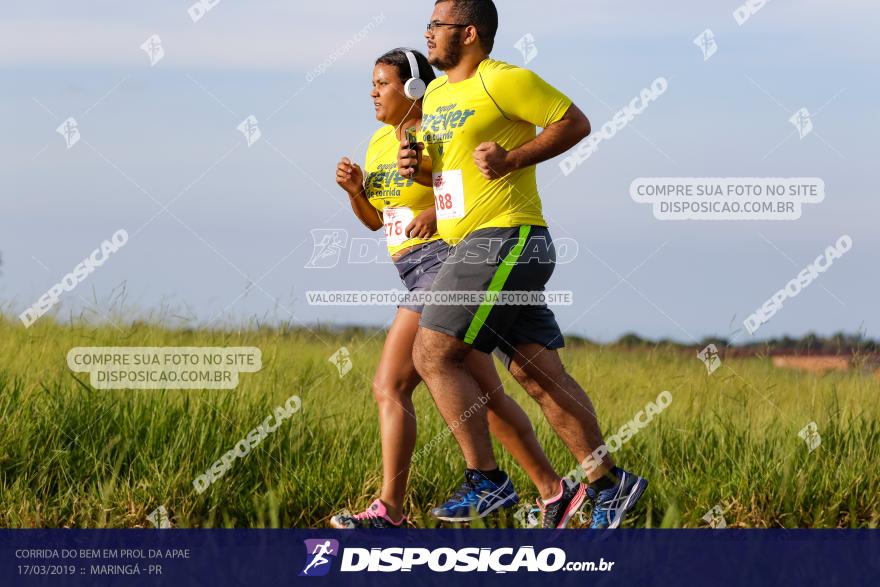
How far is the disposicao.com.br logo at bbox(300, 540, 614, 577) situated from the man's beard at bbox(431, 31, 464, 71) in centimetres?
219

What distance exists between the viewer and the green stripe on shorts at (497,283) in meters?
5.00

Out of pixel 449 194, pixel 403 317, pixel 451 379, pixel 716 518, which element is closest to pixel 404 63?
pixel 449 194

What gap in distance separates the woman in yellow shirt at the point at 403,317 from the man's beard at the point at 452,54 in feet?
1.29

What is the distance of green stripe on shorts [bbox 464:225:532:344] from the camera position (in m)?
5.00

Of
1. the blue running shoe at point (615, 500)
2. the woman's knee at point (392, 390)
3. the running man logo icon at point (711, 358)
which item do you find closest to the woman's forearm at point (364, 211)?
the woman's knee at point (392, 390)

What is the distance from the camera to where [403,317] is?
551cm

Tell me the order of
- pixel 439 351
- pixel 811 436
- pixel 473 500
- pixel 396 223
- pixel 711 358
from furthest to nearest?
pixel 711 358 < pixel 811 436 < pixel 396 223 < pixel 473 500 < pixel 439 351

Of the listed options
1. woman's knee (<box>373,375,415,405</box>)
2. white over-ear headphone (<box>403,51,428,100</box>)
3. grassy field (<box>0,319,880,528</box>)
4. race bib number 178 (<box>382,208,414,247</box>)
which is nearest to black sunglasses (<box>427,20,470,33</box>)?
white over-ear headphone (<box>403,51,428,100</box>)

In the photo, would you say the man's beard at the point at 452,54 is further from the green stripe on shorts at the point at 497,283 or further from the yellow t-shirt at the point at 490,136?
the green stripe on shorts at the point at 497,283

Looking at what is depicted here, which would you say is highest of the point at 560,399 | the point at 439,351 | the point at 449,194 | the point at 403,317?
the point at 449,194

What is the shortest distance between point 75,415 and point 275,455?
1115 mm

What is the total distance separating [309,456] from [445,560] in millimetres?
1200

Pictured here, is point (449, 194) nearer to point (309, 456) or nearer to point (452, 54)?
point (452, 54)

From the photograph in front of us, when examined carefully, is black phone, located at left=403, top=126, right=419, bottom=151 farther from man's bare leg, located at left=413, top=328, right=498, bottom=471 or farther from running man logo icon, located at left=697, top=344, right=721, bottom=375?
running man logo icon, located at left=697, top=344, right=721, bottom=375
